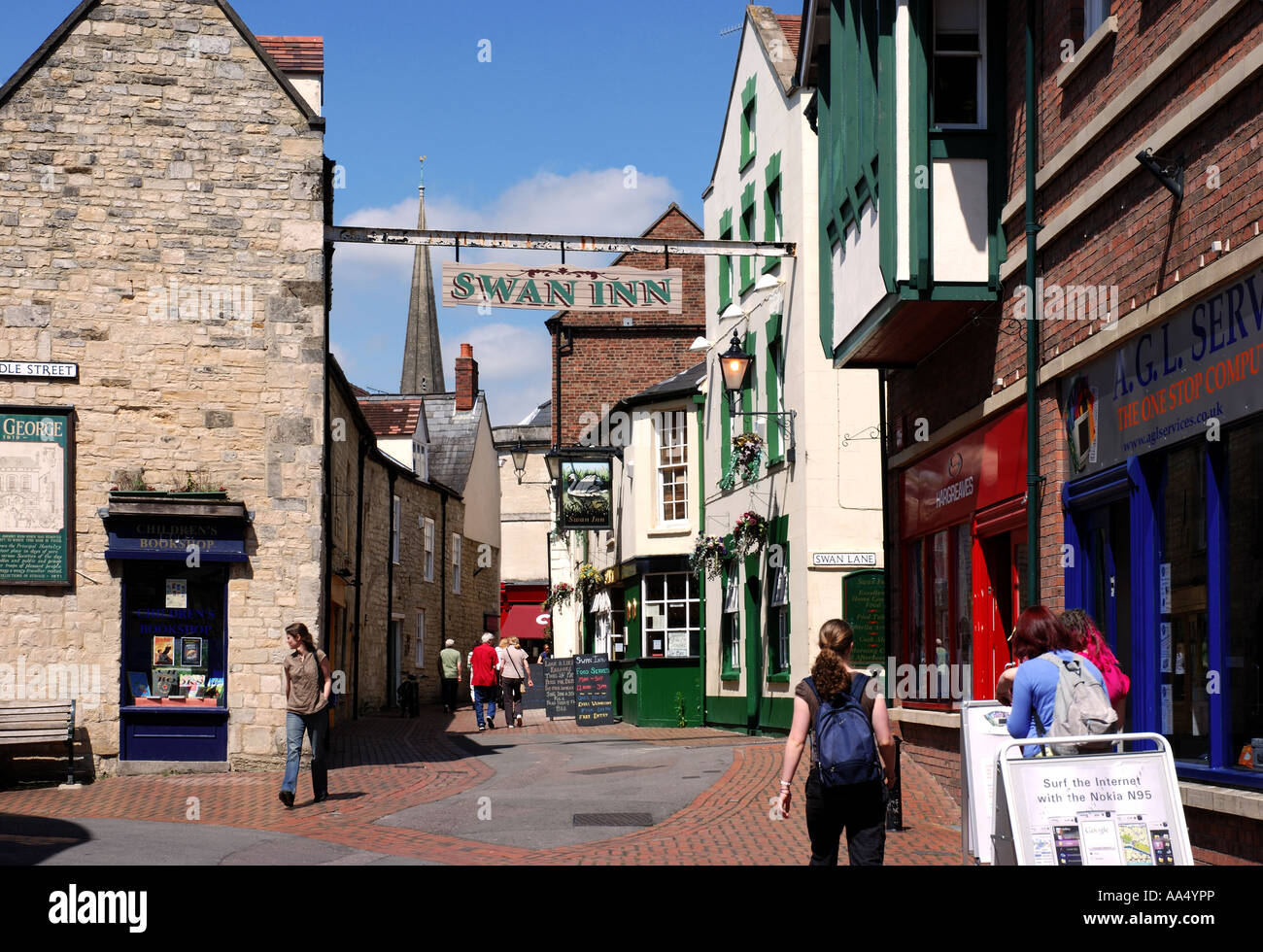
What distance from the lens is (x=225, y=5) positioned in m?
17.5

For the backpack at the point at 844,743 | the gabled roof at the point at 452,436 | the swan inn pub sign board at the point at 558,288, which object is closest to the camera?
the backpack at the point at 844,743

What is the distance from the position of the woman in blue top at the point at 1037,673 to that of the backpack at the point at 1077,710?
26mm

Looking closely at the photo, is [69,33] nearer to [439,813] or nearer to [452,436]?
[439,813]

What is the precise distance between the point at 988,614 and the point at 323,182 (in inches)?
370

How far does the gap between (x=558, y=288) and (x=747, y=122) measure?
8001mm

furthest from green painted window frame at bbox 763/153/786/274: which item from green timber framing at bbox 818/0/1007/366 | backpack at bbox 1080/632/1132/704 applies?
backpack at bbox 1080/632/1132/704

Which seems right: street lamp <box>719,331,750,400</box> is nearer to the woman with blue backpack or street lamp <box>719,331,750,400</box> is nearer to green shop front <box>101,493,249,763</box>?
green shop front <box>101,493,249,763</box>

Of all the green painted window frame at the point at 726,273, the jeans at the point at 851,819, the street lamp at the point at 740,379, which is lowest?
the jeans at the point at 851,819

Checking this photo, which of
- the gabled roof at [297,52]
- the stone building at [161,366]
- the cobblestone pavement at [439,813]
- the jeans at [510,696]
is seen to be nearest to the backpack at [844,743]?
the cobblestone pavement at [439,813]

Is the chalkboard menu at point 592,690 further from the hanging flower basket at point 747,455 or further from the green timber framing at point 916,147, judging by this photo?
the green timber framing at point 916,147

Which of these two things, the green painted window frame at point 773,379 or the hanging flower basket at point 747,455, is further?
the hanging flower basket at point 747,455

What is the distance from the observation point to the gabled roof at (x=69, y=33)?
16891 mm

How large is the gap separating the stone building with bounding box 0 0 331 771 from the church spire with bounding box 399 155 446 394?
67332mm

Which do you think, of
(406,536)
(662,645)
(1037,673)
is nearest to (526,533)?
(406,536)
